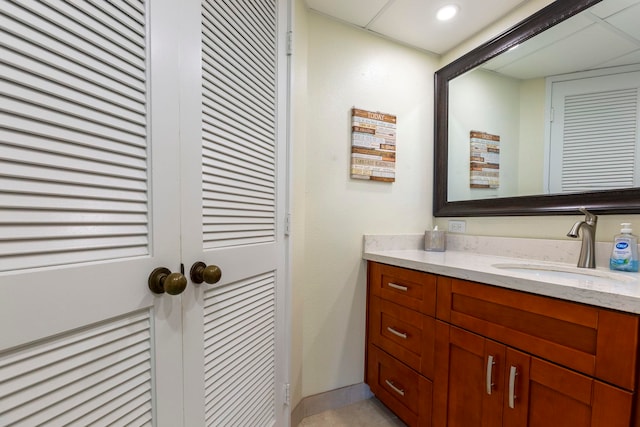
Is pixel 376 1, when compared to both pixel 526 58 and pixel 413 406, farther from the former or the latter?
pixel 413 406

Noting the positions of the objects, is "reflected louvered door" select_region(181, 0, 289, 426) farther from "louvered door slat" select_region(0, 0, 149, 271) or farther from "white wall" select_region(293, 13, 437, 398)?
"white wall" select_region(293, 13, 437, 398)

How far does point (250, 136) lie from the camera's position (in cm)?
89

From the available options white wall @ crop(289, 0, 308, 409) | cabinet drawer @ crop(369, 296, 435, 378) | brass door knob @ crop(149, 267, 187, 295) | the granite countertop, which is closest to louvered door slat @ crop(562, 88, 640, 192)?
the granite countertop

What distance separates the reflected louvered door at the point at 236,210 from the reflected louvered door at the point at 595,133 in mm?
1309

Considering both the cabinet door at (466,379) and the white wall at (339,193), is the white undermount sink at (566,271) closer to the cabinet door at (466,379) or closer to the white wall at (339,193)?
the cabinet door at (466,379)

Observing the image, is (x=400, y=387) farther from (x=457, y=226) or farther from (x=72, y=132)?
(x=72, y=132)

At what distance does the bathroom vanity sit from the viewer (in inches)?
26.0

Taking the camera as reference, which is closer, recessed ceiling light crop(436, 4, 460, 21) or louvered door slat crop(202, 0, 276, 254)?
louvered door slat crop(202, 0, 276, 254)

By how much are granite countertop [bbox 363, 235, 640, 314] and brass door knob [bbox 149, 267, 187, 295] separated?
971 millimetres

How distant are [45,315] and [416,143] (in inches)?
72.6

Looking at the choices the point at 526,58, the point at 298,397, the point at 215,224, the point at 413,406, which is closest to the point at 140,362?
the point at 215,224

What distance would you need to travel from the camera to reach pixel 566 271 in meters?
1.07

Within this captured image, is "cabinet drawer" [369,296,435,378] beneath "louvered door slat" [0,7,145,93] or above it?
beneath

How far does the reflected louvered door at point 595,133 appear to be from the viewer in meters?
1.04
